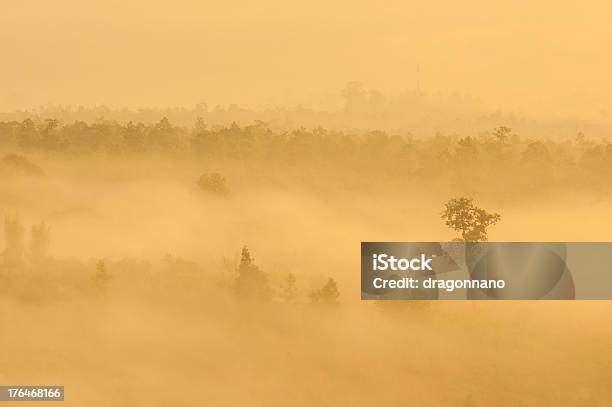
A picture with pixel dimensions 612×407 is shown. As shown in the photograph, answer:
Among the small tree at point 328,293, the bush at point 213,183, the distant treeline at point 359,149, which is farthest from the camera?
the distant treeline at point 359,149

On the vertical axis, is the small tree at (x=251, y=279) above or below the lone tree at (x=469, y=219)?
below

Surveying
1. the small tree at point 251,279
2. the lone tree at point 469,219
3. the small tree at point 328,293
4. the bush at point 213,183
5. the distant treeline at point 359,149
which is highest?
the distant treeline at point 359,149

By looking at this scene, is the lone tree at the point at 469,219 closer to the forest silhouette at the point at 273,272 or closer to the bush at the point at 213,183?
the forest silhouette at the point at 273,272

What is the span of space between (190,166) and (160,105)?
40.6 inches

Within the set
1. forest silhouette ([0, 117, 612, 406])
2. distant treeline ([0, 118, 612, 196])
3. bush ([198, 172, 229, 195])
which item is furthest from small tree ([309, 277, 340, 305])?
bush ([198, 172, 229, 195])

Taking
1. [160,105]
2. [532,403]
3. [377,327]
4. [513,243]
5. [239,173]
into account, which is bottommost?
[532,403]

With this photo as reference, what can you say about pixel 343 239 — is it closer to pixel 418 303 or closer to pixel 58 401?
pixel 418 303

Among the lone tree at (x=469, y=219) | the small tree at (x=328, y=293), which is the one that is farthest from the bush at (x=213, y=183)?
the lone tree at (x=469, y=219)

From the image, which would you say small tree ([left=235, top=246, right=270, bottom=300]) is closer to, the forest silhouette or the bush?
the forest silhouette

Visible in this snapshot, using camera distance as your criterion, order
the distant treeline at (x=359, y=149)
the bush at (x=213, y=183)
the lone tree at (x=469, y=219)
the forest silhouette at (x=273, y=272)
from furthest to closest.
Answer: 1. the distant treeline at (x=359, y=149)
2. the bush at (x=213, y=183)
3. the lone tree at (x=469, y=219)
4. the forest silhouette at (x=273, y=272)

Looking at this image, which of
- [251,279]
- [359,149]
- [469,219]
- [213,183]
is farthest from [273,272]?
[469,219]

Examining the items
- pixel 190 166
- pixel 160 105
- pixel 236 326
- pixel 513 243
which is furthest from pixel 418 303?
pixel 160 105

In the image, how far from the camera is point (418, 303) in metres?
14.3

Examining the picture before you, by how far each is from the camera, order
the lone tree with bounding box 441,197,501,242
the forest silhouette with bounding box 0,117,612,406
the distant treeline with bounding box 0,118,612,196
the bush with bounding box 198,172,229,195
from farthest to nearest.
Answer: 1. the distant treeline with bounding box 0,118,612,196
2. the bush with bounding box 198,172,229,195
3. the lone tree with bounding box 441,197,501,242
4. the forest silhouette with bounding box 0,117,612,406
